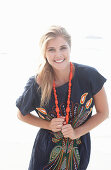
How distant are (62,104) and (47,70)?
200 mm

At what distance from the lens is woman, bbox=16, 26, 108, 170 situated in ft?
3.67

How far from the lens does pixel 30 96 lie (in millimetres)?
1147

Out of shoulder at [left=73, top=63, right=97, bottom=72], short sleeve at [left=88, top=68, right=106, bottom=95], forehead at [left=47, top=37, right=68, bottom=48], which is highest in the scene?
forehead at [left=47, top=37, right=68, bottom=48]

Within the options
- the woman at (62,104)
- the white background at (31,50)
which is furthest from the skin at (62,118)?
the white background at (31,50)

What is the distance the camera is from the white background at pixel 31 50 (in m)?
2.17

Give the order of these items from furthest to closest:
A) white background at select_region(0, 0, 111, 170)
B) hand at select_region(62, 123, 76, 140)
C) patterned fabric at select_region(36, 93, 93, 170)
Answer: white background at select_region(0, 0, 111, 170) < patterned fabric at select_region(36, 93, 93, 170) < hand at select_region(62, 123, 76, 140)

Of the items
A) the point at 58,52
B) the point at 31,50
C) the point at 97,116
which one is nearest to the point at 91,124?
the point at 97,116

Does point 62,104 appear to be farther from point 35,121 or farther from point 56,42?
point 56,42

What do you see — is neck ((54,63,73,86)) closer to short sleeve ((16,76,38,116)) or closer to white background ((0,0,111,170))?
short sleeve ((16,76,38,116))

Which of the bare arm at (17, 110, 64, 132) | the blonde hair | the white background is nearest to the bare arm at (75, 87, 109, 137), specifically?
the bare arm at (17, 110, 64, 132)

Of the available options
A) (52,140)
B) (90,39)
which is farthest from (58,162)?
(90,39)

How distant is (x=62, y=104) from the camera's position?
116cm

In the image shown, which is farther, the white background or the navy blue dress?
the white background

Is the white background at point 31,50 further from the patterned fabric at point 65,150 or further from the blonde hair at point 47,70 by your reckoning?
the blonde hair at point 47,70
